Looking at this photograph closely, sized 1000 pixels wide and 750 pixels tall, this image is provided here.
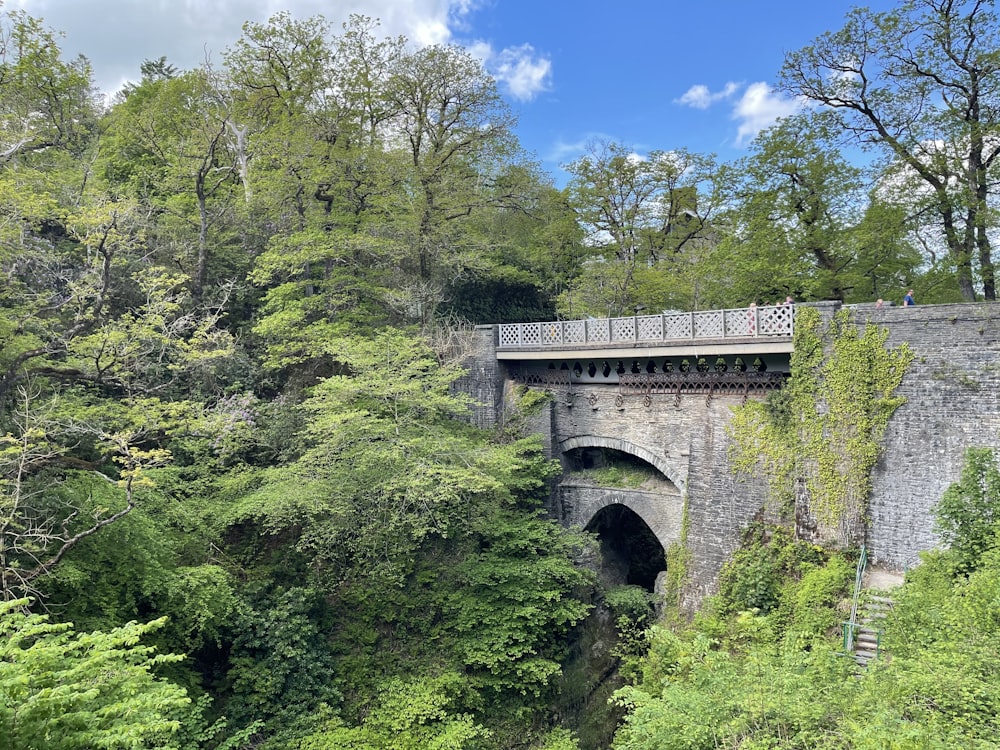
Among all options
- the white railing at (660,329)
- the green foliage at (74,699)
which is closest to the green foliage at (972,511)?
the white railing at (660,329)

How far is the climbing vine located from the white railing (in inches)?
26.1

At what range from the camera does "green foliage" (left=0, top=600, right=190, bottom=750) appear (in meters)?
4.30

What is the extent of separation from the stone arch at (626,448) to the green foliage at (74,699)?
12.0 meters

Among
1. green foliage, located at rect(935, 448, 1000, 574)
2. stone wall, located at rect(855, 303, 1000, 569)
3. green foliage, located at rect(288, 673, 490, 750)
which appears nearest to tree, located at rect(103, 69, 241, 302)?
green foliage, located at rect(288, 673, 490, 750)

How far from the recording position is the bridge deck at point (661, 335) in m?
12.5

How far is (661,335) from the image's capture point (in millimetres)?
14297

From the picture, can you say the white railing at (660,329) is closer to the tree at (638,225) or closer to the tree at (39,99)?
the tree at (638,225)

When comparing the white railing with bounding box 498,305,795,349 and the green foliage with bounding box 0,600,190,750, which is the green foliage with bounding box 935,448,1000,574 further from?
the green foliage with bounding box 0,600,190,750

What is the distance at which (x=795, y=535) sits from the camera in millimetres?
12008

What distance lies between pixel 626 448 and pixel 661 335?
3483 mm

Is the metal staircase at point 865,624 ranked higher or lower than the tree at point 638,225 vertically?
lower

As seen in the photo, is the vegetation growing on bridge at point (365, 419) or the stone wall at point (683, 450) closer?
the vegetation growing on bridge at point (365, 419)

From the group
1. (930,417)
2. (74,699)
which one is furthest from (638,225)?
(74,699)

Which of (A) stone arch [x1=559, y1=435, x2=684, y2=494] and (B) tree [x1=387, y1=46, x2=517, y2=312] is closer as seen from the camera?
(A) stone arch [x1=559, y1=435, x2=684, y2=494]
